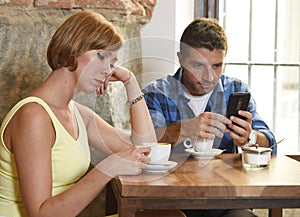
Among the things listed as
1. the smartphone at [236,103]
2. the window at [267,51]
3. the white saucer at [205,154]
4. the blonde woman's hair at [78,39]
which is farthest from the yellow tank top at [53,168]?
the window at [267,51]

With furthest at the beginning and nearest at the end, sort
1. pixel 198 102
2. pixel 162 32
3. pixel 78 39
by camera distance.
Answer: pixel 162 32 < pixel 198 102 < pixel 78 39

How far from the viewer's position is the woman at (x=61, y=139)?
1415 millimetres

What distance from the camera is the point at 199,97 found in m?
2.12

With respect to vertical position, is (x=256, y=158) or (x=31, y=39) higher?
(x=31, y=39)

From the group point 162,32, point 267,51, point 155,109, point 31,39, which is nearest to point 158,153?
point 155,109

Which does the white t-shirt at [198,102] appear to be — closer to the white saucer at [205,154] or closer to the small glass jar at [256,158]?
the white saucer at [205,154]

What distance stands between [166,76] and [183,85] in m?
0.09

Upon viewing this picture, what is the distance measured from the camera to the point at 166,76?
2.20 metres

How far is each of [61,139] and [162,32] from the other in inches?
36.5

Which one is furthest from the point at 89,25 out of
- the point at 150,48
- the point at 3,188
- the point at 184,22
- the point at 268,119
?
the point at 268,119

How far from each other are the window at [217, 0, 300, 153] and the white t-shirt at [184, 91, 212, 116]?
1.52ft

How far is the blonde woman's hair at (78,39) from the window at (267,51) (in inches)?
42.1

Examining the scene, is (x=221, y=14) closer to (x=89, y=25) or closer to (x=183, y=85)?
(x=183, y=85)

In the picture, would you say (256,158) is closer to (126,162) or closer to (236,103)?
(236,103)
